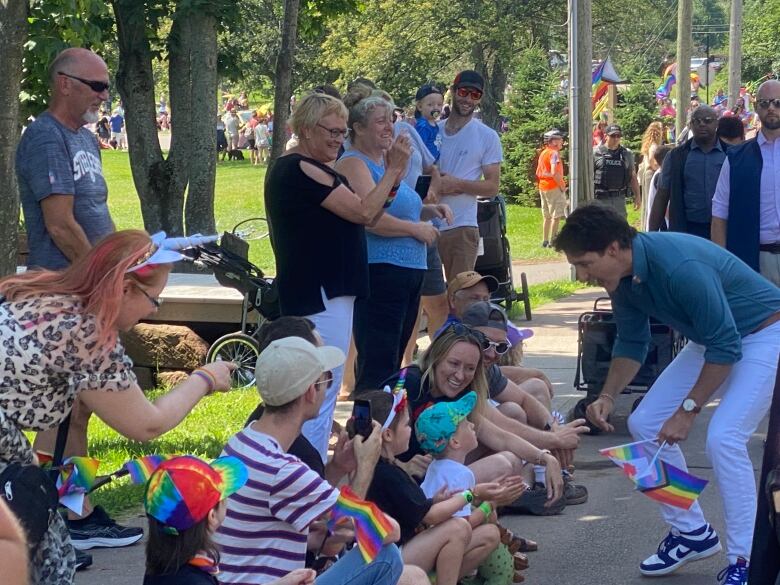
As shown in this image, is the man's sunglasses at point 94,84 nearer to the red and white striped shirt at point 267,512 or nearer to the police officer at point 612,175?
the red and white striped shirt at point 267,512

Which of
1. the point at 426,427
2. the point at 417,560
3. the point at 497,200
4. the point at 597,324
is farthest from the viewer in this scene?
the point at 497,200

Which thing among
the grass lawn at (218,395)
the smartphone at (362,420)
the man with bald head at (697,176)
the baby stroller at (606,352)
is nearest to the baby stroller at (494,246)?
the grass lawn at (218,395)

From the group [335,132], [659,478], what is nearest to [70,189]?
[335,132]

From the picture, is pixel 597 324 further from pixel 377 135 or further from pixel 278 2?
pixel 278 2

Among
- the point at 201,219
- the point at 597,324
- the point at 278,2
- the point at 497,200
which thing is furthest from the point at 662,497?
the point at 278,2

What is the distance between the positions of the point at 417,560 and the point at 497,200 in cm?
745

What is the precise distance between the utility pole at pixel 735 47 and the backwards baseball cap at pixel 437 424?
2614 cm

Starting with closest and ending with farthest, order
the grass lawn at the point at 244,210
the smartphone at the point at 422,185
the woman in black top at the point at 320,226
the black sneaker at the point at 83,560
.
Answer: the black sneaker at the point at 83,560
the woman in black top at the point at 320,226
the smartphone at the point at 422,185
the grass lawn at the point at 244,210

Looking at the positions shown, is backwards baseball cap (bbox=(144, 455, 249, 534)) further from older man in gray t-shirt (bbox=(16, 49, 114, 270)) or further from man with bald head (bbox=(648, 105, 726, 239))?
man with bald head (bbox=(648, 105, 726, 239))

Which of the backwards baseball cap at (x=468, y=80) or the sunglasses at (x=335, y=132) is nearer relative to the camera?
the sunglasses at (x=335, y=132)

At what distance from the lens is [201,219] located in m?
13.8

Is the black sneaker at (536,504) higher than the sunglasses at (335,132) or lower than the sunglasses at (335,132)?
lower

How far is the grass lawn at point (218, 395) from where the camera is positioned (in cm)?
688

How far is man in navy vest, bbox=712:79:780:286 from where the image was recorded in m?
8.09
